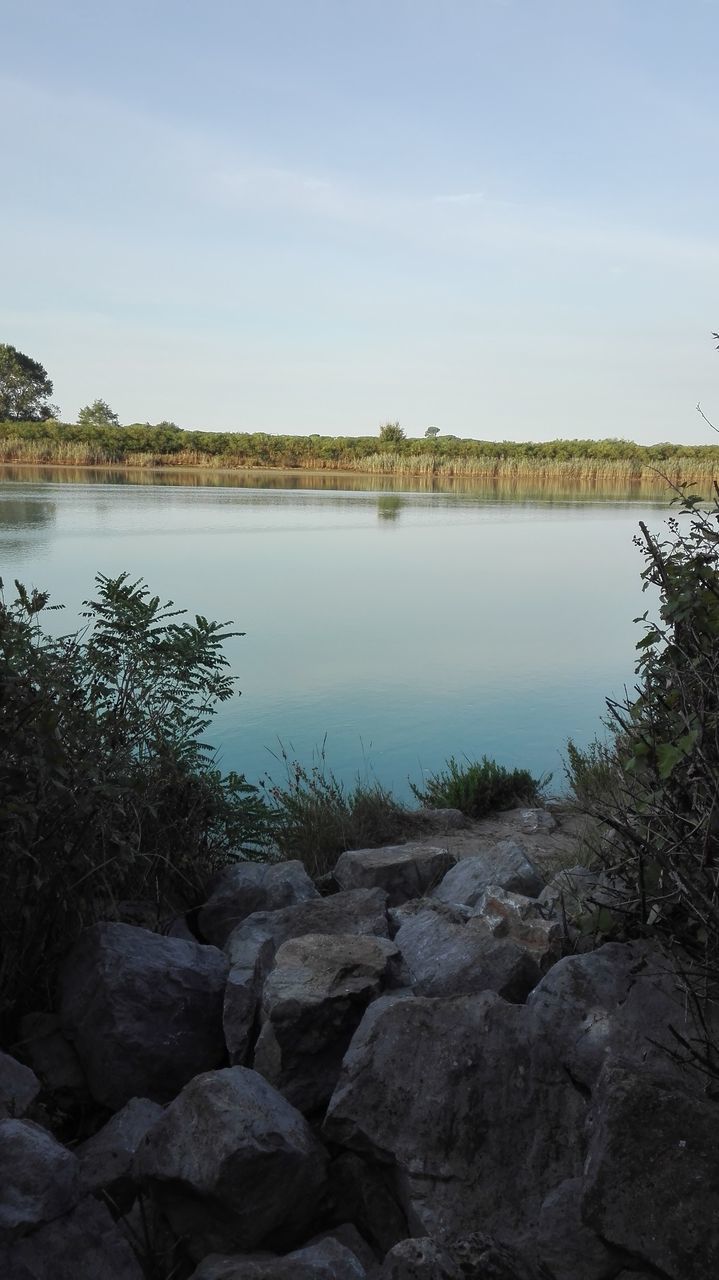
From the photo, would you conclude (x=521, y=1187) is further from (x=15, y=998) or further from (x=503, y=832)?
(x=503, y=832)

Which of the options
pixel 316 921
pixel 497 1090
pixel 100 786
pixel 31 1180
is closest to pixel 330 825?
pixel 316 921

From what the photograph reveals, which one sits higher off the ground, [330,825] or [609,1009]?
[609,1009]

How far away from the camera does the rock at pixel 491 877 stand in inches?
175

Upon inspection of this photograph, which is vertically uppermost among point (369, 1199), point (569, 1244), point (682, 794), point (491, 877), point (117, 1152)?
point (682, 794)

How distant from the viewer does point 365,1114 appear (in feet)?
9.19

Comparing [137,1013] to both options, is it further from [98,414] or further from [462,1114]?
[98,414]

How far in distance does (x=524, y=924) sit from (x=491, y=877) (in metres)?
0.87

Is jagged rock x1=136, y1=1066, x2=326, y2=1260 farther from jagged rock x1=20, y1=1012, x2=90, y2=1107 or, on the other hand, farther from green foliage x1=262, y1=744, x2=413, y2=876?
green foliage x1=262, y1=744, x2=413, y2=876

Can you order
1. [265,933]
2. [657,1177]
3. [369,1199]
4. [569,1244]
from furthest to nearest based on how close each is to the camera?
1. [265,933]
2. [369,1199]
3. [569,1244]
4. [657,1177]

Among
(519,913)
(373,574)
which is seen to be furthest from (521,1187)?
(373,574)

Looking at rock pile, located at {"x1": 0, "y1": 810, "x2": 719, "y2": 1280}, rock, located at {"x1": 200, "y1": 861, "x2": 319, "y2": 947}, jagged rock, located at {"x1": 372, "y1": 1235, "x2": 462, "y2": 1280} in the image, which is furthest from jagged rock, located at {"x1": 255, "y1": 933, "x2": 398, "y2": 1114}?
rock, located at {"x1": 200, "y1": 861, "x2": 319, "y2": 947}

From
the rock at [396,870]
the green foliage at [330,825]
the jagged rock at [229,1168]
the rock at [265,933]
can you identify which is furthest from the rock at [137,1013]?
the green foliage at [330,825]

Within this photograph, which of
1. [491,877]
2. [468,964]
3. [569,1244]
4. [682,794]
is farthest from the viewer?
[491,877]

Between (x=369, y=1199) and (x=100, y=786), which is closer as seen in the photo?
(x=369, y=1199)
